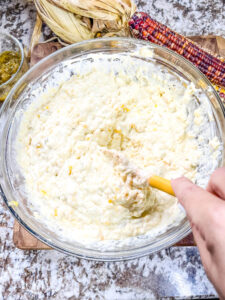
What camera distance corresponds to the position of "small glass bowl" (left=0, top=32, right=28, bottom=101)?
136 centimetres

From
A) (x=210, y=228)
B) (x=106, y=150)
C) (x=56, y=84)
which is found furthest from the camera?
(x=56, y=84)

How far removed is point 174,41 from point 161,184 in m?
0.70

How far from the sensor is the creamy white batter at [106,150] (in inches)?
43.4

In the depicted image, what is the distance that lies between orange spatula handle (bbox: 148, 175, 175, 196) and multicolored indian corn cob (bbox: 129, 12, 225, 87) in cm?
63

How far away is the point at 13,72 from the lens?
1436mm

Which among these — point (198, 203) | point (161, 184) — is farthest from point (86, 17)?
point (198, 203)

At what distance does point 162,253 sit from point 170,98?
67cm

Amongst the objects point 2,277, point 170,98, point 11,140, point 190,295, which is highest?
point 170,98

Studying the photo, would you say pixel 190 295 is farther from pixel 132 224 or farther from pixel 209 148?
pixel 209 148

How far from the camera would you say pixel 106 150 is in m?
1.15

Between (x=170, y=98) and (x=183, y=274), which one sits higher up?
(x=170, y=98)

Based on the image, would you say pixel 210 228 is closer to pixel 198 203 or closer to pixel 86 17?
pixel 198 203

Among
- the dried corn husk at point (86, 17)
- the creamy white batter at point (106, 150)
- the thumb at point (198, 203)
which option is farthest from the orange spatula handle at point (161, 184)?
the dried corn husk at point (86, 17)

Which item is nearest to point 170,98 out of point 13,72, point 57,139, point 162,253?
point 57,139
